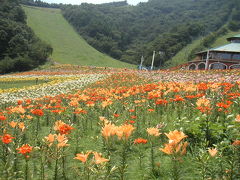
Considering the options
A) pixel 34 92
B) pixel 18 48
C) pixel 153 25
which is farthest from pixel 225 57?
pixel 153 25

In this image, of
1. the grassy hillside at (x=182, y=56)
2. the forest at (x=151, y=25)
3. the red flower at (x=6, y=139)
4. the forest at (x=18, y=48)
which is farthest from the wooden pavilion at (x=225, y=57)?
the red flower at (x=6, y=139)

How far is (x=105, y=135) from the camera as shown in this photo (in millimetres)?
2641

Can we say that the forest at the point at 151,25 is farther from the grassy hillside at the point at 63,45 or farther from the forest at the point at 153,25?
the grassy hillside at the point at 63,45

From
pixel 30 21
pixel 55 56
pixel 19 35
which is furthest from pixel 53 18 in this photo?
pixel 19 35

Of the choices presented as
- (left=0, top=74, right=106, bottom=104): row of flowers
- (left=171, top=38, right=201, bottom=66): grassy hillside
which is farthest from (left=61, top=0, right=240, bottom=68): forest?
(left=0, top=74, right=106, bottom=104): row of flowers

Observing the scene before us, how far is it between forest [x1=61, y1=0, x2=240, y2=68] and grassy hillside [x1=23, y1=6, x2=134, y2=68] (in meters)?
15.4

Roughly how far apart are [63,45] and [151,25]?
6922 cm

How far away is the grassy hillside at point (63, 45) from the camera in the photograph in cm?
6194

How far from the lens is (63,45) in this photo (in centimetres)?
7431

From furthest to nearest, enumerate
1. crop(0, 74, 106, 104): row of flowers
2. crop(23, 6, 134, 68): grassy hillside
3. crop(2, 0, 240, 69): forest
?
crop(2, 0, 240, 69): forest → crop(23, 6, 134, 68): grassy hillside → crop(0, 74, 106, 104): row of flowers

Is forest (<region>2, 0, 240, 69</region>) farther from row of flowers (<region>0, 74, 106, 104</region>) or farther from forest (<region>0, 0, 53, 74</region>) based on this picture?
row of flowers (<region>0, 74, 106, 104</region>)

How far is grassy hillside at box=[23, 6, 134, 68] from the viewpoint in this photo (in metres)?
61.9

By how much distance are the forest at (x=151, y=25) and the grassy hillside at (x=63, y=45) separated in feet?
50.5

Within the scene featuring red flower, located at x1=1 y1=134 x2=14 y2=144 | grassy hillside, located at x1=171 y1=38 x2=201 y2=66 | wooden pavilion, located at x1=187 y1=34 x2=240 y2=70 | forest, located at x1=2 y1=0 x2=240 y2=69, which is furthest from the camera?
forest, located at x1=2 y1=0 x2=240 y2=69
